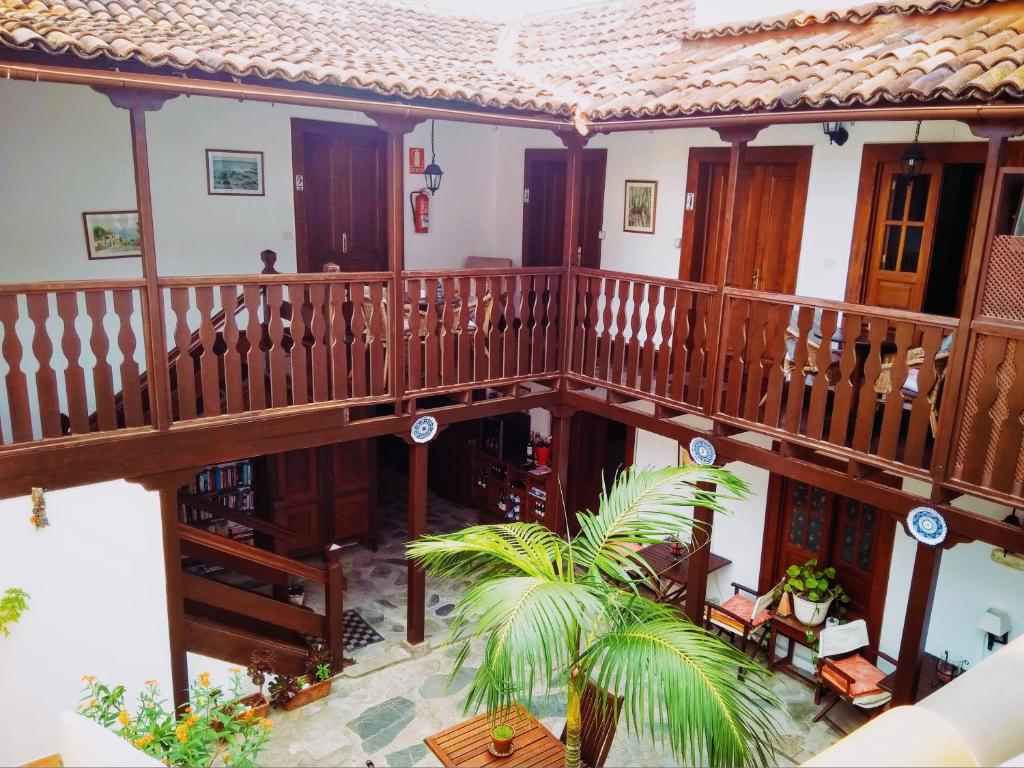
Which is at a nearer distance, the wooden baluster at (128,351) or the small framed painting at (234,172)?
the wooden baluster at (128,351)

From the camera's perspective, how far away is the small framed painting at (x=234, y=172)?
9.73m

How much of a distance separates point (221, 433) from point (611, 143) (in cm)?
635

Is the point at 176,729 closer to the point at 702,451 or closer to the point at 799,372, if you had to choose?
the point at 702,451

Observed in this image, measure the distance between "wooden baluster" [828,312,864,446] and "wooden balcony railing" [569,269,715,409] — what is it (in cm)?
145

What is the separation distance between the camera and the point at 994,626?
779 cm

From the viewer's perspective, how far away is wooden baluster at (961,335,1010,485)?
6.07 meters

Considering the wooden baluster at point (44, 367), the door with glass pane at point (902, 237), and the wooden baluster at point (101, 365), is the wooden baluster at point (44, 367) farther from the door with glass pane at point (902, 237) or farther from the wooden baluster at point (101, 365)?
the door with glass pane at point (902, 237)

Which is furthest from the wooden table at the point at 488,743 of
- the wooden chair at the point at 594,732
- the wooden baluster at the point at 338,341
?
the wooden baluster at the point at 338,341

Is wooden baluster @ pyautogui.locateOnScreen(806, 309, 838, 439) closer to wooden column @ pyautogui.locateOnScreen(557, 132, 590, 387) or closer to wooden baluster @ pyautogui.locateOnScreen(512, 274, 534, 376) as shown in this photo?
wooden column @ pyautogui.locateOnScreen(557, 132, 590, 387)

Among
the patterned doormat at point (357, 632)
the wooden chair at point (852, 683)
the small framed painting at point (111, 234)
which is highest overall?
the small framed painting at point (111, 234)

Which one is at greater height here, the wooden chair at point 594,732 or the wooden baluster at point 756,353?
the wooden baluster at point 756,353

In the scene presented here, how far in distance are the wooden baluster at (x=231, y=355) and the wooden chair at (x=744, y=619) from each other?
18.6ft

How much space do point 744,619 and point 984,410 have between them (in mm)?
3997

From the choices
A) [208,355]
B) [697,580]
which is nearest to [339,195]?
[208,355]
